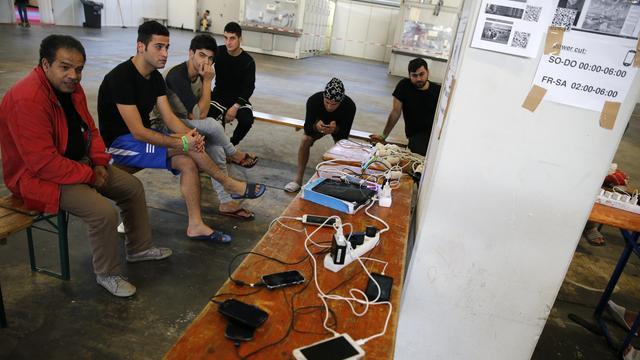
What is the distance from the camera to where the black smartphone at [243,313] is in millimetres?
1111

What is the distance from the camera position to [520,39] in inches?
53.9

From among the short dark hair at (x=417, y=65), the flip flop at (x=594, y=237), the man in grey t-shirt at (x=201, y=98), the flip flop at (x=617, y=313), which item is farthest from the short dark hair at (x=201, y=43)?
the flip flop at (x=594, y=237)

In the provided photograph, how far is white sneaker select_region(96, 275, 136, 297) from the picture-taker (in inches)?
Answer: 87.3

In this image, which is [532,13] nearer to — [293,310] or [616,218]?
[293,310]

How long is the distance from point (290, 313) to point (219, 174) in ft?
6.30

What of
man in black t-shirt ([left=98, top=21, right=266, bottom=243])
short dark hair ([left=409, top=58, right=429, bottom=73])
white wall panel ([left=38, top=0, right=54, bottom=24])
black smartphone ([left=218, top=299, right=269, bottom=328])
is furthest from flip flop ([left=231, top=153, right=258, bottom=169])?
white wall panel ([left=38, top=0, right=54, bottom=24])

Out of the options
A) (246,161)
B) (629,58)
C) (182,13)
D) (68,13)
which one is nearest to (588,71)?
(629,58)

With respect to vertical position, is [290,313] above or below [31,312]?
above

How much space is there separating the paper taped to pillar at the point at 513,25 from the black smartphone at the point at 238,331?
3.82 ft

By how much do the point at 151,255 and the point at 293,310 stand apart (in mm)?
1656

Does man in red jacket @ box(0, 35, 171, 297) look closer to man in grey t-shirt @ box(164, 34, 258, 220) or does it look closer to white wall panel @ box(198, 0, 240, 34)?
man in grey t-shirt @ box(164, 34, 258, 220)

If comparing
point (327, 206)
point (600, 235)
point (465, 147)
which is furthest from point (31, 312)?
point (600, 235)

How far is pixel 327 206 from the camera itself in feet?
6.36

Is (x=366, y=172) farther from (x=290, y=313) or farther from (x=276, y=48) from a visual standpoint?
(x=276, y=48)
